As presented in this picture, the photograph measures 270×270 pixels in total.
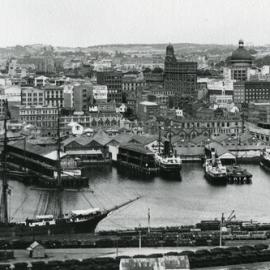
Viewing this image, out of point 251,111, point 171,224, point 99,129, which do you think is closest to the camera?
point 171,224

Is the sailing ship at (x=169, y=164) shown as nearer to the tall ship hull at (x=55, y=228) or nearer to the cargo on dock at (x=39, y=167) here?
the cargo on dock at (x=39, y=167)

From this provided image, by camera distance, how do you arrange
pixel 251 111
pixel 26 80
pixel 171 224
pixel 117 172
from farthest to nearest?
pixel 26 80, pixel 251 111, pixel 117 172, pixel 171 224

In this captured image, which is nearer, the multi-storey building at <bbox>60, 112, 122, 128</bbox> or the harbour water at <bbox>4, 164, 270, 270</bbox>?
the harbour water at <bbox>4, 164, 270, 270</bbox>

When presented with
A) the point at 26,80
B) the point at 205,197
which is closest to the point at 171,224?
the point at 205,197

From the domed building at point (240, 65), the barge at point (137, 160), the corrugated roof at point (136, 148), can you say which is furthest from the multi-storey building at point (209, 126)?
the domed building at point (240, 65)

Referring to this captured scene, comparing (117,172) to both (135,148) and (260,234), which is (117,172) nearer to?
(135,148)

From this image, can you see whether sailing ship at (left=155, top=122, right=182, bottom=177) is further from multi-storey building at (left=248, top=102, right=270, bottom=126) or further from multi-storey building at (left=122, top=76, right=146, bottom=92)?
multi-storey building at (left=122, top=76, right=146, bottom=92)

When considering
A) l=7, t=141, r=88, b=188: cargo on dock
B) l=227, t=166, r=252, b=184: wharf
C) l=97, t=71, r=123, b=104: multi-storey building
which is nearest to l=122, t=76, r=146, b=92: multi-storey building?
l=97, t=71, r=123, b=104: multi-storey building
